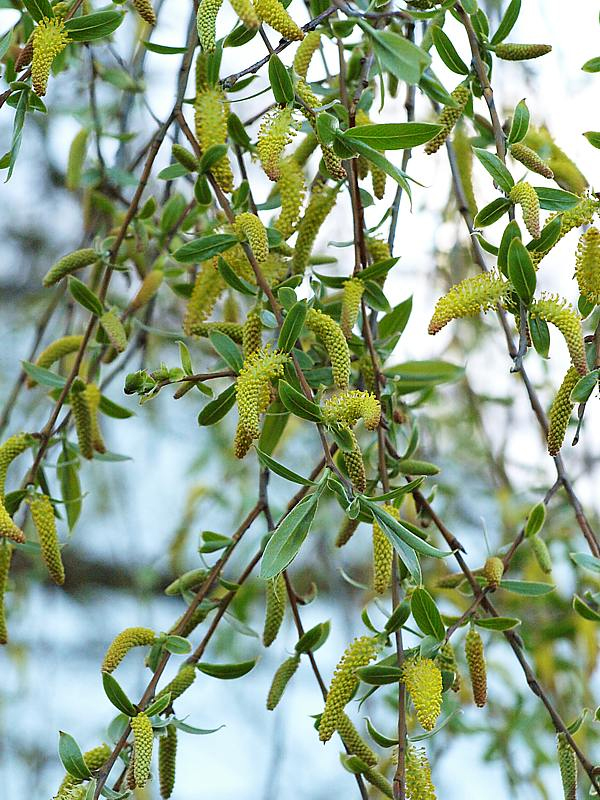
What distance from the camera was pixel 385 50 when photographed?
475 millimetres

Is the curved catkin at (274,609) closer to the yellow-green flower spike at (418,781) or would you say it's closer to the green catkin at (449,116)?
the yellow-green flower spike at (418,781)

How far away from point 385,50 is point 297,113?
0.10m

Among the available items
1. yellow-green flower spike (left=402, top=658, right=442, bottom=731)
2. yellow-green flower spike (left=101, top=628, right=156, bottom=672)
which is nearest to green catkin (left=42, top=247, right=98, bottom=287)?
yellow-green flower spike (left=101, top=628, right=156, bottom=672)

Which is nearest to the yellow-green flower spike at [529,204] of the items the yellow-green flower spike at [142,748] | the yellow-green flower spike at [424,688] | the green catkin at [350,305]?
the green catkin at [350,305]

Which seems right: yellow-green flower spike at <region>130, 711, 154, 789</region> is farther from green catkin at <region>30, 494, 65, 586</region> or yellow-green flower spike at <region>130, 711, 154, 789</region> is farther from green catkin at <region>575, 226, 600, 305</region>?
green catkin at <region>575, 226, 600, 305</region>

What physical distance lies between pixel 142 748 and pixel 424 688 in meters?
0.16

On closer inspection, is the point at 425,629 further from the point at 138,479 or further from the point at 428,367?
the point at 138,479

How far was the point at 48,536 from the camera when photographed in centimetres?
65

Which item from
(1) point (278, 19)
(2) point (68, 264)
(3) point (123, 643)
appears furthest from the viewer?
(2) point (68, 264)

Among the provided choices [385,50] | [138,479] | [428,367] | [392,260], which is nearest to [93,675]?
[138,479]

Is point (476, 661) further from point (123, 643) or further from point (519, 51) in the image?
→ point (519, 51)

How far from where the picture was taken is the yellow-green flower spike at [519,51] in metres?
0.63

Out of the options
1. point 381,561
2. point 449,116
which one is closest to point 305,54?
point 449,116

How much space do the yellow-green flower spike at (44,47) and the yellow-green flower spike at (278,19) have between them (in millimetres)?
119
